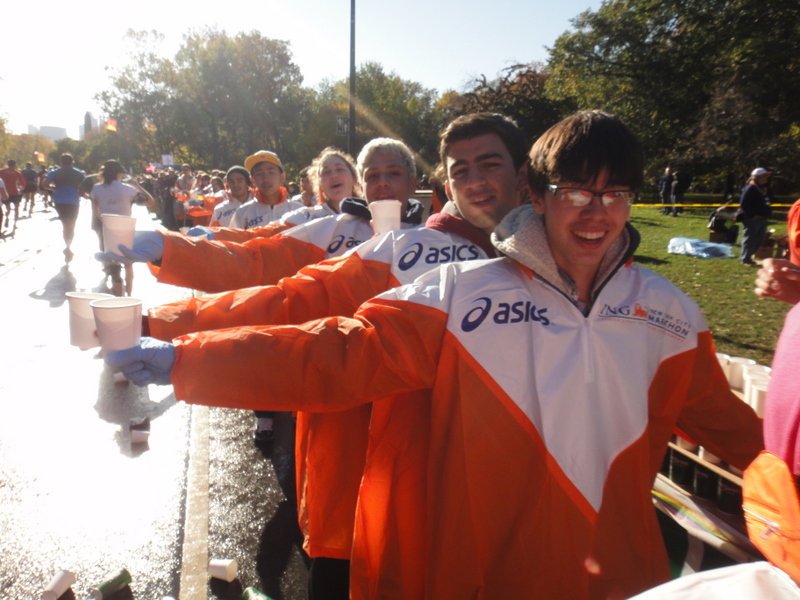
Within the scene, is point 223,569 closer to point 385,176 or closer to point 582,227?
point 385,176

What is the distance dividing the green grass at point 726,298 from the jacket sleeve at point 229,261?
5.56m

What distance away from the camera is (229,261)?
11.4 feet

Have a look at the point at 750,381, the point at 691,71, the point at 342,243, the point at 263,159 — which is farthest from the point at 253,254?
the point at 691,71

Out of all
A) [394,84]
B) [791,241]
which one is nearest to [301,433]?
[791,241]

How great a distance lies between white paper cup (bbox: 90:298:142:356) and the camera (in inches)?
68.5

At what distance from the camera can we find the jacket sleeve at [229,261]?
10.8 feet

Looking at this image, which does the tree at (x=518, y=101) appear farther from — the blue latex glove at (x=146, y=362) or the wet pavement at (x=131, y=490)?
the blue latex glove at (x=146, y=362)

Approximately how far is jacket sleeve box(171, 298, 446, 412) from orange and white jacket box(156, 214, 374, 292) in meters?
1.63

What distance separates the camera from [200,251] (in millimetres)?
3350

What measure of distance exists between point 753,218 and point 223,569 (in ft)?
42.0

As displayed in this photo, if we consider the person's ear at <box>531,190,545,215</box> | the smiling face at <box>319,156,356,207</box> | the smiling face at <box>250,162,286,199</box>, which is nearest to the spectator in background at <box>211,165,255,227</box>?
the smiling face at <box>250,162,286,199</box>

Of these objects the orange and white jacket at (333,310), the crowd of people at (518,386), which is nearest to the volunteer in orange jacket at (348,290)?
the orange and white jacket at (333,310)

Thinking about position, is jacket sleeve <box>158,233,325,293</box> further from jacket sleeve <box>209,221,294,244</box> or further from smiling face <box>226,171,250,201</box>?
smiling face <box>226,171,250,201</box>

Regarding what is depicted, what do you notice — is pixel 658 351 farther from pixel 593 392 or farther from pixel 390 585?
pixel 390 585
